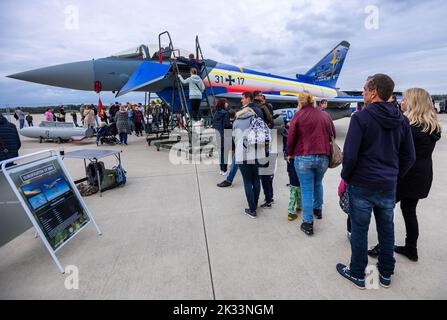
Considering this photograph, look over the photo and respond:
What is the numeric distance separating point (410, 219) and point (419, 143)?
771mm

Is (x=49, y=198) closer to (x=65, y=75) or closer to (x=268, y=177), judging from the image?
(x=268, y=177)

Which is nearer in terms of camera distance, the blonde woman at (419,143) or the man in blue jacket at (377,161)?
the man in blue jacket at (377,161)

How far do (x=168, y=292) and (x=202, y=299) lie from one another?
0.31 meters

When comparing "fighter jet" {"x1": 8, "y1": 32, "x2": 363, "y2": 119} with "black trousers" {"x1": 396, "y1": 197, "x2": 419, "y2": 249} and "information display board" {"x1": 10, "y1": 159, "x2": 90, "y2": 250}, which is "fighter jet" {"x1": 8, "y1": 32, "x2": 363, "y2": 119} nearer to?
"information display board" {"x1": 10, "y1": 159, "x2": 90, "y2": 250}

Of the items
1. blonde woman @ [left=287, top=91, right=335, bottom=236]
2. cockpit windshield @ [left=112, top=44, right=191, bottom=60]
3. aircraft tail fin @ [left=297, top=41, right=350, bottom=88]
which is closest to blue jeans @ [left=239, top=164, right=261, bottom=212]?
blonde woman @ [left=287, top=91, right=335, bottom=236]

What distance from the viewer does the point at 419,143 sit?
7.19 feet

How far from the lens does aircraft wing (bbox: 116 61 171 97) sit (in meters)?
7.04

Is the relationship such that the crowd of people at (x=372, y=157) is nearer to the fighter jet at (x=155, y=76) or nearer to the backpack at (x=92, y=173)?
the backpack at (x=92, y=173)

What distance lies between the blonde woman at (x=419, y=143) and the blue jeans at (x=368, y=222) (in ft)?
1.47

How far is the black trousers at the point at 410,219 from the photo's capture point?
2.34 m

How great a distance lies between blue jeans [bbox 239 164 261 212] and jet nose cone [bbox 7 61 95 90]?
747 centimetres

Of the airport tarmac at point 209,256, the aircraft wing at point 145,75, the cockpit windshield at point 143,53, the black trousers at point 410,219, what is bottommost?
the airport tarmac at point 209,256

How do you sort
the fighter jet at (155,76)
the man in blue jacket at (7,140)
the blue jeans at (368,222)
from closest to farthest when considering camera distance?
1. the blue jeans at (368,222)
2. the man in blue jacket at (7,140)
3. the fighter jet at (155,76)

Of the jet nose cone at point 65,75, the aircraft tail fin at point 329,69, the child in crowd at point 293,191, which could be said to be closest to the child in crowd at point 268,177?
the child in crowd at point 293,191
